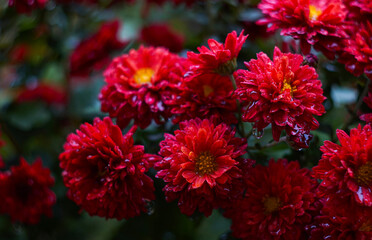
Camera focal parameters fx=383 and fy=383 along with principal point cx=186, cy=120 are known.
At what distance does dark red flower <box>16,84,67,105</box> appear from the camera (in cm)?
99

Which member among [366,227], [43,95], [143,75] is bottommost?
[43,95]

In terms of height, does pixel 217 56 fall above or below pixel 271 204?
above

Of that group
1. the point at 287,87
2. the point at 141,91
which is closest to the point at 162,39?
the point at 141,91

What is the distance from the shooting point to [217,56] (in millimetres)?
464

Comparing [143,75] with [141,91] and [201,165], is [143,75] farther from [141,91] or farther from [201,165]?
[201,165]

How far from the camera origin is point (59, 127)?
3.22 ft

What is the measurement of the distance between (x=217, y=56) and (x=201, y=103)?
67 mm

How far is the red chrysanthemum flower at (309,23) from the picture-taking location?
1.65ft

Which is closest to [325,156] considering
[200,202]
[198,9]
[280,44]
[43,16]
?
[200,202]

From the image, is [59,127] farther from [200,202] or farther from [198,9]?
[200,202]

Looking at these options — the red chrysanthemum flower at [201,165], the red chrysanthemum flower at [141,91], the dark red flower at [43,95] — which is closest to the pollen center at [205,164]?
the red chrysanthemum flower at [201,165]

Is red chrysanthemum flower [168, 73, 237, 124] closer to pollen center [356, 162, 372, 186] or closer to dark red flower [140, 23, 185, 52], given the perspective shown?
pollen center [356, 162, 372, 186]

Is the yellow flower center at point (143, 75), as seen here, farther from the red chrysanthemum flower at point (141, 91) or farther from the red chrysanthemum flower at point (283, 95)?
the red chrysanthemum flower at point (283, 95)

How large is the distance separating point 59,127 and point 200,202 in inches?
24.7
